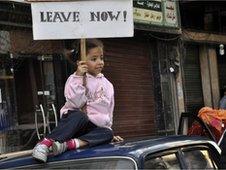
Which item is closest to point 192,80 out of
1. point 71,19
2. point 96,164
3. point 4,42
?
point 4,42

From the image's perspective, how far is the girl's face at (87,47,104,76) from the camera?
4398 mm

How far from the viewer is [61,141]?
12.6 ft

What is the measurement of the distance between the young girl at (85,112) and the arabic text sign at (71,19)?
20 centimetres

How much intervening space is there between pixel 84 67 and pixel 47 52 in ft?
20.3

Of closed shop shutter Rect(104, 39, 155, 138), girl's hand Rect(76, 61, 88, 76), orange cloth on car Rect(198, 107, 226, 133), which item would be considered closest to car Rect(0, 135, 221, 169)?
girl's hand Rect(76, 61, 88, 76)

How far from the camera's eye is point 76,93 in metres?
4.25

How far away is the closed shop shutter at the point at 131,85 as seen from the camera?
12422 millimetres

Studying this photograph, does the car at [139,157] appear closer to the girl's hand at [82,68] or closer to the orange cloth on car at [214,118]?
the girl's hand at [82,68]

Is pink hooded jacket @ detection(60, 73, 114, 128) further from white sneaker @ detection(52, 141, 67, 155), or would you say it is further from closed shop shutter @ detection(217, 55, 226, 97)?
closed shop shutter @ detection(217, 55, 226, 97)

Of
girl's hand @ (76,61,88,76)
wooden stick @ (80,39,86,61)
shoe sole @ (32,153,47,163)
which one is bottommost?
shoe sole @ (32,153,47,163)

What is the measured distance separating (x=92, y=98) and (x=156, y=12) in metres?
8.96

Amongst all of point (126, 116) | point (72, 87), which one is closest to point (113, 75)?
point (126, 116)

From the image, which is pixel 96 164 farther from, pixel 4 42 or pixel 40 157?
pixel 4 42

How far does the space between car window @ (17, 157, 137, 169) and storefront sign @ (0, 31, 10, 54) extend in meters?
6.20
